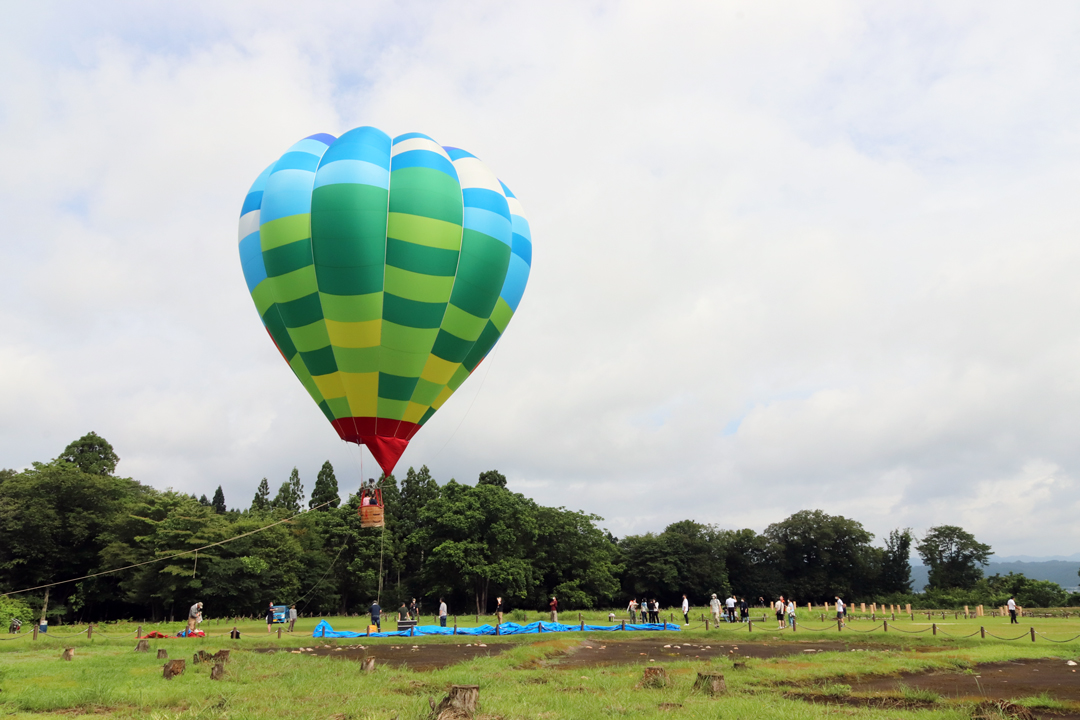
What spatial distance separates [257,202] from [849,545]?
6259cm

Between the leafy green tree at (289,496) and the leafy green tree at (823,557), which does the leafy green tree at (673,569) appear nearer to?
the leafy green tree at (823,557)

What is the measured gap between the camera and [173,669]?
15.7 meters

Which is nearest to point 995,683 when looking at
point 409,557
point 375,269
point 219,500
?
point 375,269

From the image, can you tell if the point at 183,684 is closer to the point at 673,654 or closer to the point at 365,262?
the point at 365,262

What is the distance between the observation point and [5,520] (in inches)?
1811

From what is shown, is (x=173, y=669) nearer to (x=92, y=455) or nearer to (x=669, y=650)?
(x=669, y=650)

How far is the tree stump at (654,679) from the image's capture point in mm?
13628

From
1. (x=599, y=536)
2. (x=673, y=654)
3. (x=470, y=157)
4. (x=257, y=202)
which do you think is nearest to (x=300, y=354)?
(x=257, y=202)

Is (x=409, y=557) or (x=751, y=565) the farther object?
(x=751, y=565)

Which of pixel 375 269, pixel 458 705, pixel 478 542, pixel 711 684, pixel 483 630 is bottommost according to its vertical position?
pixel 483 630

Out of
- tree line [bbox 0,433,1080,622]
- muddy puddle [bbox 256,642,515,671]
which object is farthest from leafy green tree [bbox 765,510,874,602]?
muddy puddle [bbox 256,642,515,671]

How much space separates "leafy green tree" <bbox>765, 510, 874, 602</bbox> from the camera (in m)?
63.9

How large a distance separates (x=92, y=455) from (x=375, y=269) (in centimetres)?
5823

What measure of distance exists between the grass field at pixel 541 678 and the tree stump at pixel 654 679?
0.97 feet
